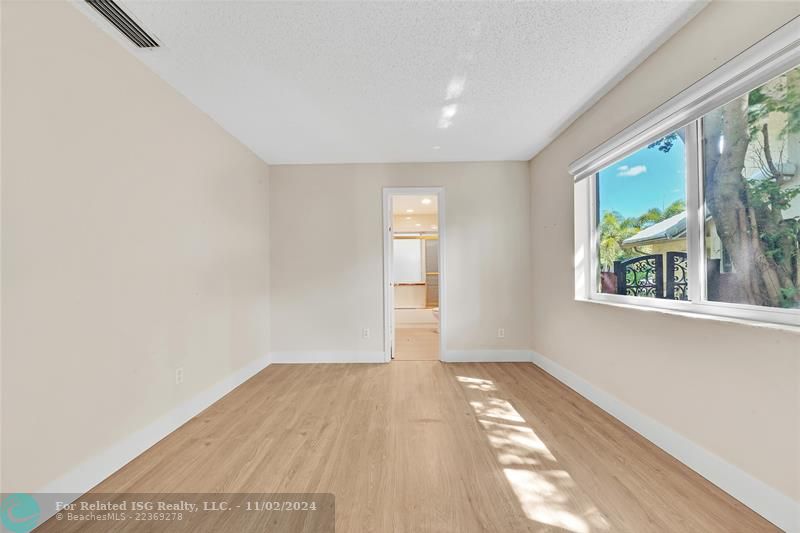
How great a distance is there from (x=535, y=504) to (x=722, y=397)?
106cm

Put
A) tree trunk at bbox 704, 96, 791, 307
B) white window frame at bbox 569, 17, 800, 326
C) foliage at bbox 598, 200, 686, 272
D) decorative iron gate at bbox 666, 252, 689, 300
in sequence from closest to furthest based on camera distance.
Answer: white window frame at bbox 569, 17, 800, 326 < tree trunk at bbox 704, 96, 791, 307 < decorative iron gate at bbox 666, 252, 689, 300 < foliage at bbox 598, 200, 686, 272

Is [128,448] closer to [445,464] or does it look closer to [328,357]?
[445,464]

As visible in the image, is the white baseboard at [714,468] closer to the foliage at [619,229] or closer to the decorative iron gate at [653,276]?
the decorative iron gate at [653,276]

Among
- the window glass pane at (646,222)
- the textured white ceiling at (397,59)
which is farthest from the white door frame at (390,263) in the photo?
the window glass pane at (646,222)

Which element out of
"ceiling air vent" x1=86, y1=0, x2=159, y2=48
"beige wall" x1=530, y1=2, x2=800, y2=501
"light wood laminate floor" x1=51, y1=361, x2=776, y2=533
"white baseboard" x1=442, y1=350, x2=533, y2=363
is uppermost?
"ceiling air vent" x1=86, y1=0, x2=159, y2=48

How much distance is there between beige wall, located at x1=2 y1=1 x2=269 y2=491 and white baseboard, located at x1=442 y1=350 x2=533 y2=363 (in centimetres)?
251

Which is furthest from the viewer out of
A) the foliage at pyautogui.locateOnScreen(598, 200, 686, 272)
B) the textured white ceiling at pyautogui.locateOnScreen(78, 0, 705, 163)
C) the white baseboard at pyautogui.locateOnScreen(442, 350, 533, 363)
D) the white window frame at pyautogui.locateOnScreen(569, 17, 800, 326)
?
the white baseboard at pyautogui.locateOnScreen(442, 350, 533, 363)

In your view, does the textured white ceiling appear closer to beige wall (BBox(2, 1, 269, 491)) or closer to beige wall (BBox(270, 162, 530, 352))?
beige wall (BBox(2, 1, 269, 491))

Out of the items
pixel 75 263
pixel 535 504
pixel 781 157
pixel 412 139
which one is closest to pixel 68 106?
pixel 75 263

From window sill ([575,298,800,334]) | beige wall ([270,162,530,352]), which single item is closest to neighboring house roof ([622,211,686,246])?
window sill ([575,298,800,334])

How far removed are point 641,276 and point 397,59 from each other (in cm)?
223

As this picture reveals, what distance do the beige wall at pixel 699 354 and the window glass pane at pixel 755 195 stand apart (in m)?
0.21

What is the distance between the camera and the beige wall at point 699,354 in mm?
1214

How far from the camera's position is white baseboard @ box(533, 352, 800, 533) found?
3.95 feet
